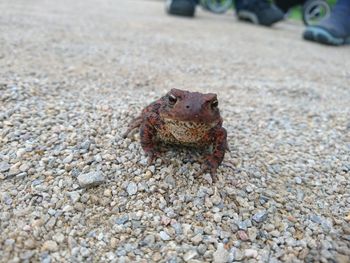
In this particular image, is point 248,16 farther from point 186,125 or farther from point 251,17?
point 186,125

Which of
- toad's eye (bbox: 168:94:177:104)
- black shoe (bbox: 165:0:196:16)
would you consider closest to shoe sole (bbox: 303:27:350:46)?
black shoe (bbox: 165:0:196:16)

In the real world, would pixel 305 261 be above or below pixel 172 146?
below

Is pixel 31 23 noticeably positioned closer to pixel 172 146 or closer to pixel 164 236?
pixel 172 146

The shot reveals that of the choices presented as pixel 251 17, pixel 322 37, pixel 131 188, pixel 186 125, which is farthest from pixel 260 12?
pixel 131 188

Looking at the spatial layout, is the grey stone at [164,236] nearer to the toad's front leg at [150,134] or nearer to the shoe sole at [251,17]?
the toad's front leg at [150,134]

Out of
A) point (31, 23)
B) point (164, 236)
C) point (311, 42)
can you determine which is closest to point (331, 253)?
point (164, 236)

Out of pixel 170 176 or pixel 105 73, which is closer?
pixel 170 176

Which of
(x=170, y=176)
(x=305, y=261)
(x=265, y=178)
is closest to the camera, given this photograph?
(x=305, y=261)
